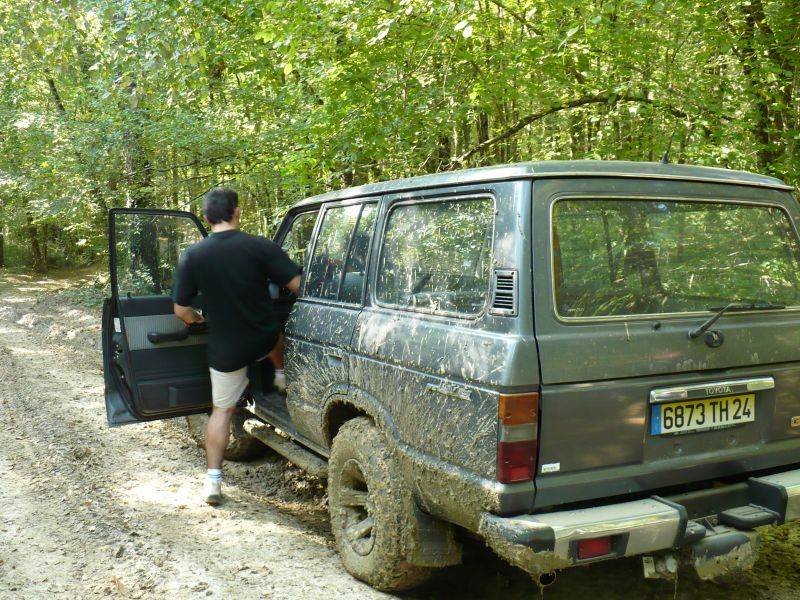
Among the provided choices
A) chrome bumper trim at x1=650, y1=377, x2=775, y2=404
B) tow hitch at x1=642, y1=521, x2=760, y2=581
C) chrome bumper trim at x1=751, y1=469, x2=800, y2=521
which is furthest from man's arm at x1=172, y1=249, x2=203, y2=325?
chrome bumper trim at x1=751, y1=469, x2=800, y2=521

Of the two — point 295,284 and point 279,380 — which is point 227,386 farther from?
point 295,284

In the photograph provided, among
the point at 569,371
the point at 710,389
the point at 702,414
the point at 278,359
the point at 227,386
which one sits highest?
the point at 569,371

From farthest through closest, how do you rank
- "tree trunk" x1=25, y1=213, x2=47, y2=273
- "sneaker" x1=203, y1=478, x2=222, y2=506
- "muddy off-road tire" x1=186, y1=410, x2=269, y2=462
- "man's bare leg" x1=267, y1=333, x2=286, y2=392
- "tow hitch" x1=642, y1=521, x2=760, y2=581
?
"tree trunk" x1=25, y1=213, x2=47, y2=273 < "muddy off-road tire" x1=186, y1=410, x2=269, y2=462 < "man's bare leg" x1=267, y1=333, x2=286, y2=392 < "sneaker" x1=203, y1=478, x2=222, y2=506 < "tow hitch" x1=642, y1=521, x2=760, y2=581

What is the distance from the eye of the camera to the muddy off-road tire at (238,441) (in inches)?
205

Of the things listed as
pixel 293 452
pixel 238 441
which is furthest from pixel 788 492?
pixel 238 441

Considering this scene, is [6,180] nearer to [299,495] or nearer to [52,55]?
[52,55]

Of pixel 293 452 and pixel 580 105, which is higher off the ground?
pixel 580 105

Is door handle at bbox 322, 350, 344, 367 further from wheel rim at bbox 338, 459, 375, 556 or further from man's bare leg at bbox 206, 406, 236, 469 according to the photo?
man's bare leg at bbox 206, 406, 236, 469

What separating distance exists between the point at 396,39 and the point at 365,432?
5.73m

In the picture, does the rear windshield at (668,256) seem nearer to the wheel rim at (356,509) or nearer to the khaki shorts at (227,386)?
the wheel rim at (356,509)

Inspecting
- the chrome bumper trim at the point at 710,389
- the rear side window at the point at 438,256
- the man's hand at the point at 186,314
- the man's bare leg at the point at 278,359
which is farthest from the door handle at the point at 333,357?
the chrome bumper trim at the point at 710,389

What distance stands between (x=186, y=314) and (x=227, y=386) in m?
0.56

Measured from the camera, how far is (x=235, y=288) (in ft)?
13.9

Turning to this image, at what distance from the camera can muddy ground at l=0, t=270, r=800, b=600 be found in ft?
11.0
